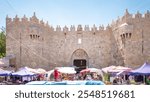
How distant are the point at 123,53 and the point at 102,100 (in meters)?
19.8

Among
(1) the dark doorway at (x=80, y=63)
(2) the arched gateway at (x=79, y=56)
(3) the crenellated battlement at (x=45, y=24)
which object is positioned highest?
(3) the crenellated battlement at (x=45, y=24)

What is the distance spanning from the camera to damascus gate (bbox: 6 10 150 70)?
24781 millimetres

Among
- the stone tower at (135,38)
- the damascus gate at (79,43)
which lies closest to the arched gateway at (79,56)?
the damascus gate at (79,43)

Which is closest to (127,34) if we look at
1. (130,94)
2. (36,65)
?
(36,65)

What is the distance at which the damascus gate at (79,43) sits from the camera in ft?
81.3

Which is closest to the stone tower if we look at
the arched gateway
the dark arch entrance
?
the arched gateway

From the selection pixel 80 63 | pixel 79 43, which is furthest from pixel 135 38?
pixel 80 63

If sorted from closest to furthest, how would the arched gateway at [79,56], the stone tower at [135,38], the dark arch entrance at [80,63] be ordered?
the stone tower at [135,38], the arched gateway at [79,56], the dark arch entrance at [80,63]

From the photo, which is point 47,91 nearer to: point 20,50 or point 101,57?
point 20,50

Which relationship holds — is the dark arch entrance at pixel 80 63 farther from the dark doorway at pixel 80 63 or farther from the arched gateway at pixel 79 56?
the arched gateway at pixel 79 56

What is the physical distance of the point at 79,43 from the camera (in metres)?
28.8

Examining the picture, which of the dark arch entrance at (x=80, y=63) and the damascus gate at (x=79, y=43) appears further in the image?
the dark arch entrance at (x=80, y=63)

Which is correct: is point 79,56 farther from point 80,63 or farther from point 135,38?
point 135,38

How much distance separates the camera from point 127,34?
25.2 metres
